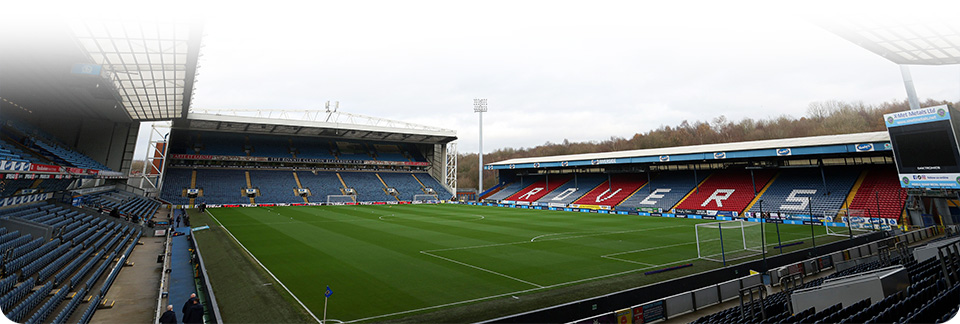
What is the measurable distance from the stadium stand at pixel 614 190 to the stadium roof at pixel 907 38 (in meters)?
24.4

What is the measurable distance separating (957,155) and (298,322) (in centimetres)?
2524

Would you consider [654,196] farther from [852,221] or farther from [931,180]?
[931,180]

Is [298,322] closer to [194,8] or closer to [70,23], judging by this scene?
[194,8]

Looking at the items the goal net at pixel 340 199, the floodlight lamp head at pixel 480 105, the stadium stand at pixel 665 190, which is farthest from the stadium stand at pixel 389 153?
the stadium stand at pixel 665 190

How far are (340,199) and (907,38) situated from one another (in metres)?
51.4

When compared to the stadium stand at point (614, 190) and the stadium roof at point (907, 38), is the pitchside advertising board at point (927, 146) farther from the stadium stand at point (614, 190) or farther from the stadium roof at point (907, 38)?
the stadium stand at point (614, 190)

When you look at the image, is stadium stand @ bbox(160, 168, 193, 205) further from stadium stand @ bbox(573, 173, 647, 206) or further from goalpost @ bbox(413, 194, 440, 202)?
stadium stand @ bbox(573, 173, 647, 206)

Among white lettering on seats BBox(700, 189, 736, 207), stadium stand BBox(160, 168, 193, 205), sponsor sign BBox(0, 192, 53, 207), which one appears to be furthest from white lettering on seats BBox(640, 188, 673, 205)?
stadium stand BBox(160, 168, 193, 205)

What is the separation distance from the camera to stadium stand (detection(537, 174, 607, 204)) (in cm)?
4672

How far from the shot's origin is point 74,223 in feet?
55.6

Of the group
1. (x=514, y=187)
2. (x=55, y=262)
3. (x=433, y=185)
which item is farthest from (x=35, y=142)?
(x=514, y=187)

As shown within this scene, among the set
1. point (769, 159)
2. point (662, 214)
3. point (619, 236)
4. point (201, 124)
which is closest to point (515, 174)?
point (662, 214)

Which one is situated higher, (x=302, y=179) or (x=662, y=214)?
(x=302, y=179)

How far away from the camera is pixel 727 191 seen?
116 ft
